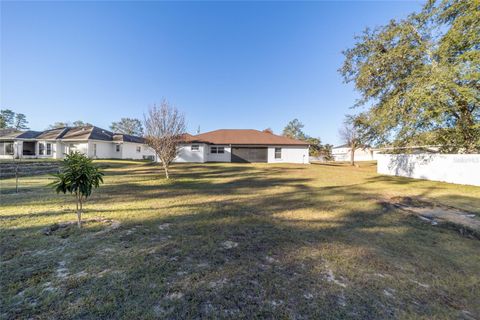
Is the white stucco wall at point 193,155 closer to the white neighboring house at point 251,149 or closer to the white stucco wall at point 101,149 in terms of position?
the white neighboring house at point 251,149

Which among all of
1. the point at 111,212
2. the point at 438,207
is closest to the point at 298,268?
the point at 111,212

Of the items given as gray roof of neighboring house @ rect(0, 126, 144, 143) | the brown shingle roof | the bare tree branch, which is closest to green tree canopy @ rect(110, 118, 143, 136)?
gray roof of neighboring house @ rect(0, 126, 144, 143)

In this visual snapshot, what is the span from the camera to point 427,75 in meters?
11.5

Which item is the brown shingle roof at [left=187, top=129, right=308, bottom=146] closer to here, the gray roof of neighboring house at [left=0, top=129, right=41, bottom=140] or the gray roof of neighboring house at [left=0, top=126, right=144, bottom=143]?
the gray roof of neighboring house at [left=0, top=126, right=144, bottom=143]

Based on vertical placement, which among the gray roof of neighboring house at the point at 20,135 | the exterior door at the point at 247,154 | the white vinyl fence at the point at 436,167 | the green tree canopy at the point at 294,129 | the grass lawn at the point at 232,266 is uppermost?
the green tree canopy at the point at 294,129

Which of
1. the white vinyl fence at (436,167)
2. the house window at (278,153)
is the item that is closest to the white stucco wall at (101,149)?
the house window at (278,153)

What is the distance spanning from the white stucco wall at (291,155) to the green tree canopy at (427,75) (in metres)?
10.6

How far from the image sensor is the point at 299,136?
53.1 meters

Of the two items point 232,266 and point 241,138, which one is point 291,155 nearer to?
point 241,138

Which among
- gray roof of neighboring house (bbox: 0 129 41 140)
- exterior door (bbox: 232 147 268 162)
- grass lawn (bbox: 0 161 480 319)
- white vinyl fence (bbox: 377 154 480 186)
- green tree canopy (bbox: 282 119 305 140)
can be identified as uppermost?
green tree canopy (bbox: 282 119 305 140)

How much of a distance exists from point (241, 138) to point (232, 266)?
77.4ft

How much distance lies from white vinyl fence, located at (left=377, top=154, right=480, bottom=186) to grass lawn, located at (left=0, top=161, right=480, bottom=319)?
9806 millimetres

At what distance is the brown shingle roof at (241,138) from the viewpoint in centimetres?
2495

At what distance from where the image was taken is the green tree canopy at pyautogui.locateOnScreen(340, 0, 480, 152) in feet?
34.6
